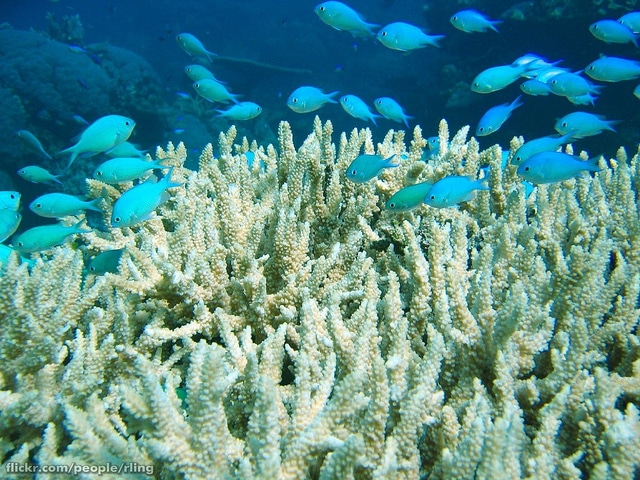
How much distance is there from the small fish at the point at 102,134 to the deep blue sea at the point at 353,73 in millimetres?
8323

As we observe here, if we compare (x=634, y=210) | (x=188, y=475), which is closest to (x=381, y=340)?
(x=188, y=475)

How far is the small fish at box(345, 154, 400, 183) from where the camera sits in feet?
Result: 8.60

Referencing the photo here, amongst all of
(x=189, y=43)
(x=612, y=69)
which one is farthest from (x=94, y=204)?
(x=612, y=69)

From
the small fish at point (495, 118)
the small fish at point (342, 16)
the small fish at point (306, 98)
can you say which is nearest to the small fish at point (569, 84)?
the small fish at point (495, 118)

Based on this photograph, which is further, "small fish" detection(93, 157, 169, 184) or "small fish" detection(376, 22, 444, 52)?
"small fish" detection(376, 22, 444, 52)

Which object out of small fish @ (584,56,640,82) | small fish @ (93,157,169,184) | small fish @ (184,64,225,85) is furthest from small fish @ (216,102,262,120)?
small fish @ (584,56,640,82)

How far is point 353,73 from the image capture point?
76.6 ft

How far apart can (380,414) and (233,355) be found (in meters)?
0.74

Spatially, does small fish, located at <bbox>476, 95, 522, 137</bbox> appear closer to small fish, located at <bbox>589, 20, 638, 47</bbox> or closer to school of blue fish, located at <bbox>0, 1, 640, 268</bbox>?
school of blue fish, located at <bbox>0, 1, 640, 268</bbox>

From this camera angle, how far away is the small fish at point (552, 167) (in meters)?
2.60

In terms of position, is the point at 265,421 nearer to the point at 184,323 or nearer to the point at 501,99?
the point at 184,323

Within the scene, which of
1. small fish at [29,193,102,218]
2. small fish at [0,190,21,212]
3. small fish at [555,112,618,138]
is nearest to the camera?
small fish at [29,193,102,218]

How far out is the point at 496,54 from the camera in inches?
600

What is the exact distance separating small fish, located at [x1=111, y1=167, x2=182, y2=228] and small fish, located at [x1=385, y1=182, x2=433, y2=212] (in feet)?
5.03
